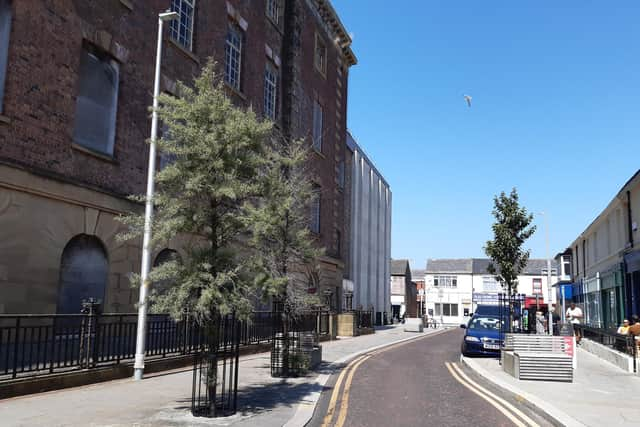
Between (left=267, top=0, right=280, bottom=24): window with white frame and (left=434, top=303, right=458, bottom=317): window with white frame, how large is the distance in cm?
6229

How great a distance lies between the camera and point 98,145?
15.5 m

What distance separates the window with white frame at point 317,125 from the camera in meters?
33.6

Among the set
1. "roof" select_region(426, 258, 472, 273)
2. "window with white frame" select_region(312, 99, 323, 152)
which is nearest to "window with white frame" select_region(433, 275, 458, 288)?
"roof" select_region(426, 258, 472, 273)

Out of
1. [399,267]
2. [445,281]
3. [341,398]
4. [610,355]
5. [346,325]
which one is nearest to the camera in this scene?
[341,398]

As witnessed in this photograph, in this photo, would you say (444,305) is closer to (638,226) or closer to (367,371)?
(638,226)

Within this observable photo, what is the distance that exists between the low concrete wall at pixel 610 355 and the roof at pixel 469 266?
61812mm

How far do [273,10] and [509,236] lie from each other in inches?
683

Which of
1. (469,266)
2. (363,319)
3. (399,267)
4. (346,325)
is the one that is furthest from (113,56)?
(469,266)

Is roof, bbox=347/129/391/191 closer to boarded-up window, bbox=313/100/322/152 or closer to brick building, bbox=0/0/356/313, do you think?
boarded-up window, bbox=313/100/322/152

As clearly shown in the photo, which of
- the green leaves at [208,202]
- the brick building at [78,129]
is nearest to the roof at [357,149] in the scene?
the brick building at [78,129]

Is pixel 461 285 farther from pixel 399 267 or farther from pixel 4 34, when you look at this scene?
pixel 4 34

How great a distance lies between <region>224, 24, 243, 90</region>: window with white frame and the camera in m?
23.0

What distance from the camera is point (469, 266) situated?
85.5m

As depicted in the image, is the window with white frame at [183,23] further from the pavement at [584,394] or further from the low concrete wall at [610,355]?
the low concrete wall at [610,355]
